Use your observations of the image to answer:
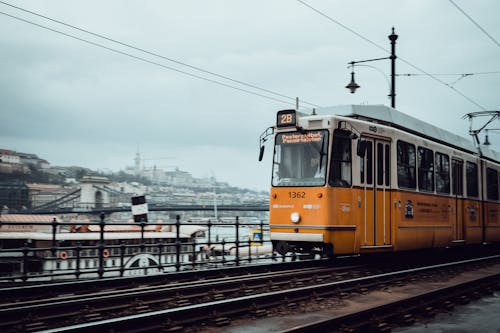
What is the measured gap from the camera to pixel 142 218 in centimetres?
1364

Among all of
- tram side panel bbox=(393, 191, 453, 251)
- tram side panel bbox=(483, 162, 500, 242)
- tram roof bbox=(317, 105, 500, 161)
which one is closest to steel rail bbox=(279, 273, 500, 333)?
tram side panel bbox=(393, 191, 453, 251)

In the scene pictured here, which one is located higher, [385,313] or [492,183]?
[492,183]

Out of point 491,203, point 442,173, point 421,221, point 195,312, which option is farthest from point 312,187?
point 491,203

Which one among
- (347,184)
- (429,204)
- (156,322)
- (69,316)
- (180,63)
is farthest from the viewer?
(180,63)

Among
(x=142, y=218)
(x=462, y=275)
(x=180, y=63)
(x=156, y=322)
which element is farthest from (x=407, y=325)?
(x=180, y=63)

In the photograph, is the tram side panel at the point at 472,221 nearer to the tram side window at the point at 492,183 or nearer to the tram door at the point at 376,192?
the tram side window at the point at 492,183

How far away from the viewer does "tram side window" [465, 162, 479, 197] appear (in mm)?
16156

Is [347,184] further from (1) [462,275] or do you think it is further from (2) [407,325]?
(2) [407,325]

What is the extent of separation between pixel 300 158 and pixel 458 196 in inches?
250

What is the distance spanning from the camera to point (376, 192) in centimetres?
1183

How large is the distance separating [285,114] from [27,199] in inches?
1432

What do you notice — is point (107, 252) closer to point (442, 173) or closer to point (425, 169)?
point (442, 173)

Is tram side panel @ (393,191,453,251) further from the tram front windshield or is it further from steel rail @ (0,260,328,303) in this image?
steel rail @ (0,260,328,303)

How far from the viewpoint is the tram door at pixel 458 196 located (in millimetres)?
15141
